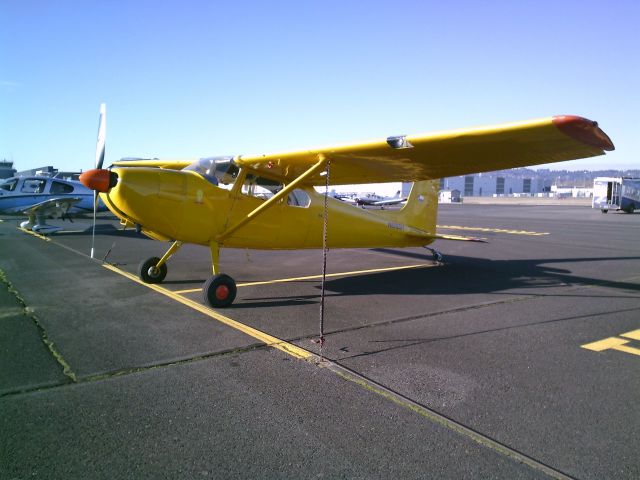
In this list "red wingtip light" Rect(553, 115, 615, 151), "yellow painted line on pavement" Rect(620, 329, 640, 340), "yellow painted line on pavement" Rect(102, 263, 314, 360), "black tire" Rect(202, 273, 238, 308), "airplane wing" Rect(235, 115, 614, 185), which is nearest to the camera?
"red wingtip light" Rect(553, 115, 615, 151)

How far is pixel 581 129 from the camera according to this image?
4.86m

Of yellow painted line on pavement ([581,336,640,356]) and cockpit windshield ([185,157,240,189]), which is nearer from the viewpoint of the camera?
yellow painted line on pavement ([581,336,640,356])

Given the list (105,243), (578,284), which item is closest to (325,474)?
(578,284)

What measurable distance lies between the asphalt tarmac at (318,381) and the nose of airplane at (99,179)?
6.01ft

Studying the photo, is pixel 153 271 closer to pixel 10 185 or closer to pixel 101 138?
pixel 101 138

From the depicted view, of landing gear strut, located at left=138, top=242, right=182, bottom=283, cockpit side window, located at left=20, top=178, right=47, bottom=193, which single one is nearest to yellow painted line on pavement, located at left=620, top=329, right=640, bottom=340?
landing gear strut, located at left=138, top=242, right=182, bottom=283

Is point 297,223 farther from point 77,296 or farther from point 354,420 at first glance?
point 354,420

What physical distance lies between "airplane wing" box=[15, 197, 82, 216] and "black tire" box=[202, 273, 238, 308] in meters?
14.2

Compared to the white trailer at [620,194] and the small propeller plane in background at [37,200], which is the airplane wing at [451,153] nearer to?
the small propeller plane in background at [37,200]

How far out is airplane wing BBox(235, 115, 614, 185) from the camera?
17.1 feet

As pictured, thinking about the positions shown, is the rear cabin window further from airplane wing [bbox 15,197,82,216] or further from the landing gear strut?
airplane wing [bbox 15,197,82,216]

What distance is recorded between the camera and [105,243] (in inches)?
605

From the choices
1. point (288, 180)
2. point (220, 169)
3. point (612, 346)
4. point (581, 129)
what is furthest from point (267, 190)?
point (612, 346)

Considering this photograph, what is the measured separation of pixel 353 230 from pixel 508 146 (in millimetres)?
4164
